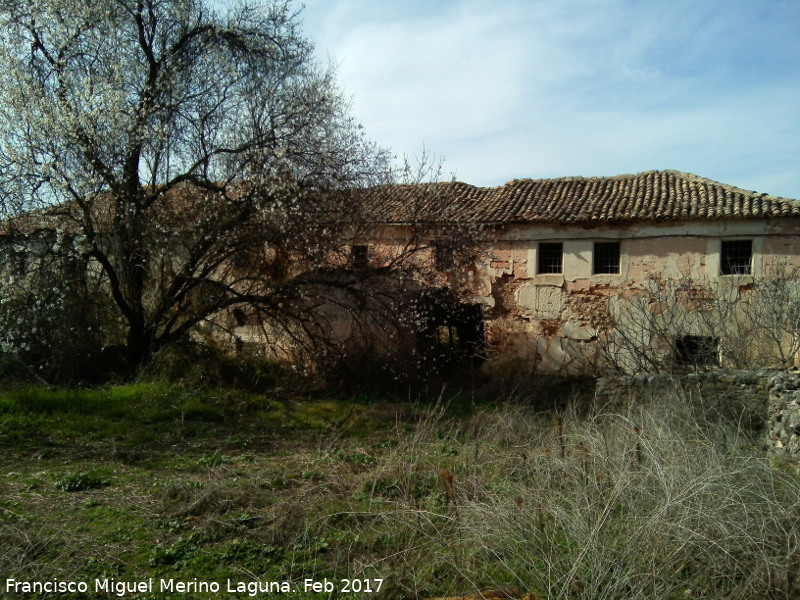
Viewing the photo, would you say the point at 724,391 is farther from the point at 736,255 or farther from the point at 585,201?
the point at 585,201

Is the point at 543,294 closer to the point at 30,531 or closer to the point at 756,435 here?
the point at 756,435

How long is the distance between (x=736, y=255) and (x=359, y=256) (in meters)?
9.68

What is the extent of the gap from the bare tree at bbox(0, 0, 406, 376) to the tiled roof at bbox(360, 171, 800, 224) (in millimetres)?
1590

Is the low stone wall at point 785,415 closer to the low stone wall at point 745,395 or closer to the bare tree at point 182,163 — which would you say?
the low stone wall at point 745,395

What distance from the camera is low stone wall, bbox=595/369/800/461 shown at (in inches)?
265

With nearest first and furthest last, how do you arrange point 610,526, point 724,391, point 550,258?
1. point 610,526
2. point 724,391
3. point 550,258

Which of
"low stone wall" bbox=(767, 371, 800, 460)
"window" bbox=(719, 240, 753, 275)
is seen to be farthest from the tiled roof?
"low stone wall" bbox=(767, 371, 800, 460)

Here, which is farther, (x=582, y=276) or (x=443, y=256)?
(x=582, y=276)

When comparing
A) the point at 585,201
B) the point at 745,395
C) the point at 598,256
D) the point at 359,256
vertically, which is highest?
the point at 585,201

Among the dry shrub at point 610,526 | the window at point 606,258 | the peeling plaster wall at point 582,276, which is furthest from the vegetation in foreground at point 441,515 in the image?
the window at point 606,258

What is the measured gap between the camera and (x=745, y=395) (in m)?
8.64

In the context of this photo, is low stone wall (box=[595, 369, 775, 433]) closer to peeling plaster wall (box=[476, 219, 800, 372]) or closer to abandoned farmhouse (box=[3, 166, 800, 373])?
abandoned farmhouse (box=[3, 166, 800, 373])

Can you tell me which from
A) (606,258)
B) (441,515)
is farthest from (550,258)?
(441,515)

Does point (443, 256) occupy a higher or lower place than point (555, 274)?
higher
